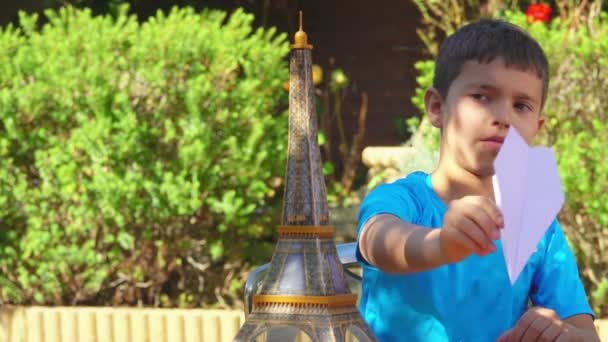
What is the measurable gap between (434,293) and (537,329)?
24 centimetres

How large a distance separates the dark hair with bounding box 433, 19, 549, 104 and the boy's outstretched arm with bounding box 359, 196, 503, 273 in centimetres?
33

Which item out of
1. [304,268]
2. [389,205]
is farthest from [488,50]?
[304,268]

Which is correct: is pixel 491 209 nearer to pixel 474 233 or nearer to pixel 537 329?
pixel 474 233

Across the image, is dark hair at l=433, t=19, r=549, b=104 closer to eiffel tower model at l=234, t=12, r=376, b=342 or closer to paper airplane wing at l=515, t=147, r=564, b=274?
eiffel tower model at l=234, t=12, r=376, b=342

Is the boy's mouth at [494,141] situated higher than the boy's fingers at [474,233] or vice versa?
the boy's mouth at [494,141]

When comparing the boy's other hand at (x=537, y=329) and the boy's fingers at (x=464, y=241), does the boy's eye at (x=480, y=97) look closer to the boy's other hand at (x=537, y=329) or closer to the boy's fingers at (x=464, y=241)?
the boy's other hand at (x=537, y=329)

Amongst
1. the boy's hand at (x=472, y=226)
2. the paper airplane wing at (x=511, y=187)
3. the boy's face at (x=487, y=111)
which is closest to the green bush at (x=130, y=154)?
the boy's face at (x=487, y=111)

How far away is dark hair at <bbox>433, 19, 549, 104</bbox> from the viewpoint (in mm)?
2104

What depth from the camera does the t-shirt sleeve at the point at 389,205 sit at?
2.09 meters

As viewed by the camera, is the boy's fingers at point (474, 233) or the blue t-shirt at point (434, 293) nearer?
the boy's fingers at point (474, 233)

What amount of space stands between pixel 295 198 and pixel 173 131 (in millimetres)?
4611

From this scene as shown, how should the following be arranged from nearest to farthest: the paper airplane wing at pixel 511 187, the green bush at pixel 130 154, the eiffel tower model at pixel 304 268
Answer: the paper airplane wing at pixel 511 187, the eiffel tower model at pixel 304 268, the green bush at pixel 130 154

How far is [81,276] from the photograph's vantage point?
6.74m

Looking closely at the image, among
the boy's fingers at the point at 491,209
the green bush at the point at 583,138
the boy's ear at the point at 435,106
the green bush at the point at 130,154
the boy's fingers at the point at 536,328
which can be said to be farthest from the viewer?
the green bush at the point at 130,154
